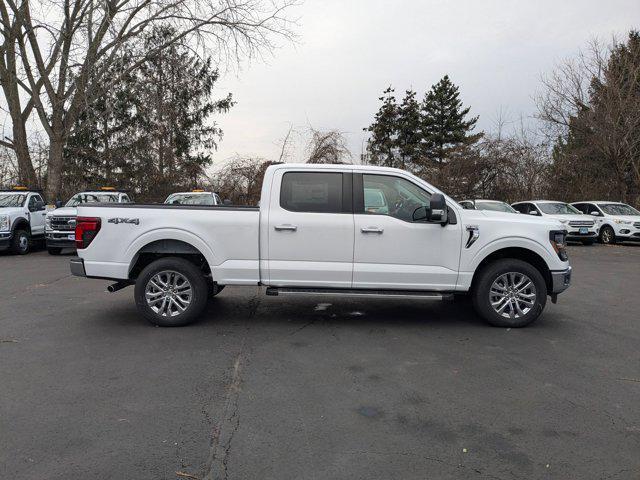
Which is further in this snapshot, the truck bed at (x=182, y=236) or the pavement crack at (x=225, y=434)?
the truck bed at (x=182, y=236)

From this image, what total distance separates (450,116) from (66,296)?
43.5 metres

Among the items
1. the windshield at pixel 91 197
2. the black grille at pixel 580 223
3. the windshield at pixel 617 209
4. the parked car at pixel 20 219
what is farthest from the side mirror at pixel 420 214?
the windshield at pixel 617 209

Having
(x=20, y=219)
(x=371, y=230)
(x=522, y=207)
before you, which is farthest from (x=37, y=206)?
(x=522, y=207)

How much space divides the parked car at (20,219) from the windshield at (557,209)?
689 inches

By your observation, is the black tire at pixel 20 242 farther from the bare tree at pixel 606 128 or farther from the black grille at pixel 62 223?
the bare tree at pixel 606 128

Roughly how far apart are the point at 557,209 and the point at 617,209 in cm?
260

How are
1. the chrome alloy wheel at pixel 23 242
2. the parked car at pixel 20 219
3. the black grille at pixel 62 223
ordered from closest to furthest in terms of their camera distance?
1. the black grille at pixel 62 223
2. the parked car at pixel 20 219
3. the chrome alloy wheel at pixel 23 242

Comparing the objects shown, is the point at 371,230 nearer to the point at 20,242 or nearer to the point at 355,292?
the point at 355,292

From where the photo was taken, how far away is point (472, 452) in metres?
3.16

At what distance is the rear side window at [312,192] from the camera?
238 inches

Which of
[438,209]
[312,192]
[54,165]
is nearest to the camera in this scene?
[438,209]

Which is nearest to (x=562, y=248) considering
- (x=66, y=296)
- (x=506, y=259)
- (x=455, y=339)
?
(x=506, y=259)

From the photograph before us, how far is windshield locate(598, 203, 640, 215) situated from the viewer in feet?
62.0

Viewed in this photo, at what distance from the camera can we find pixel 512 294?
6.12 meters
